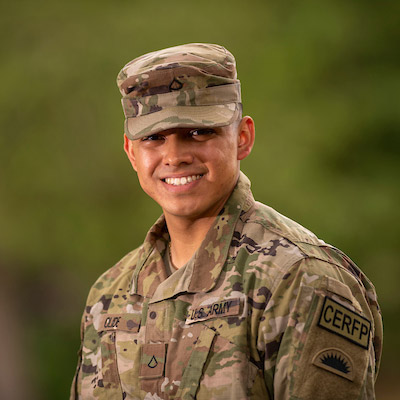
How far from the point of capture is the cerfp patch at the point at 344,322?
5.00 feet

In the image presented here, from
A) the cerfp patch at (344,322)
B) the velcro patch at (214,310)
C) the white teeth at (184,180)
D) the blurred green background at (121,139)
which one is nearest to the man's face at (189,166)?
the white teeth at (184,180)

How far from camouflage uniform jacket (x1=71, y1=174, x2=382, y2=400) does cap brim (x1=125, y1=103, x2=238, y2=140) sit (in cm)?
21

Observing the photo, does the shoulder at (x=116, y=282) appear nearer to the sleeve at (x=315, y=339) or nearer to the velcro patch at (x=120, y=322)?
the velcro patch at (x=120, y=322)

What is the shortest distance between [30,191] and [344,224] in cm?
194

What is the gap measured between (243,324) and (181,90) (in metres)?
0.58

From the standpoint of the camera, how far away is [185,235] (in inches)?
72.8

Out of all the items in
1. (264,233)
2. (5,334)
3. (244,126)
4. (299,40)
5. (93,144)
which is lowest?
(5,334)

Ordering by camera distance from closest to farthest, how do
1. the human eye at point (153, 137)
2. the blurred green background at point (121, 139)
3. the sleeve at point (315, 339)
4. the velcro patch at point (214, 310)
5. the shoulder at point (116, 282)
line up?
the sleeve at point (315, 339)
the velcro patch at point (214, 310)
the human eye at point (153, 137)
the shoulder at point (116, 282)
the blurred green background at point (121, 139)

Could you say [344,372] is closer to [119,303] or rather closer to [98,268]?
[119,303]

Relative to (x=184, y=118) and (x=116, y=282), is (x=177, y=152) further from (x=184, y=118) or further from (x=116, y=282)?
(x=116, y=282)

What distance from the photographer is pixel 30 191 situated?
172 inches

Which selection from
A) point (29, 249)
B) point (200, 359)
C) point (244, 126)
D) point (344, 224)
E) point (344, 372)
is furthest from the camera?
point (29, 249)

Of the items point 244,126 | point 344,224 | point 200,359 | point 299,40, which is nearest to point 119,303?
point 200,359

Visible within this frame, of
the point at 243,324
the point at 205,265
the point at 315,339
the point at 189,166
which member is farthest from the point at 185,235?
the point at 315,339
